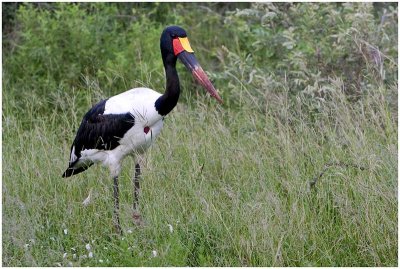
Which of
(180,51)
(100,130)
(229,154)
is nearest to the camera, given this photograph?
(180,51)

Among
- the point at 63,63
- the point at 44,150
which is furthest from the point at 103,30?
the point at 44,150

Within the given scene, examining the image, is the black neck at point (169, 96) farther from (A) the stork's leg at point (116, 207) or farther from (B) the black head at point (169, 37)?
(A) the stork's leg at point (116, 207)

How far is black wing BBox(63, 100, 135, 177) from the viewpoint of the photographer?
502 centimetres

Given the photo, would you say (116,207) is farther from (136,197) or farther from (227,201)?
(227,201)

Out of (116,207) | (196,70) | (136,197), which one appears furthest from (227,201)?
(196,70)

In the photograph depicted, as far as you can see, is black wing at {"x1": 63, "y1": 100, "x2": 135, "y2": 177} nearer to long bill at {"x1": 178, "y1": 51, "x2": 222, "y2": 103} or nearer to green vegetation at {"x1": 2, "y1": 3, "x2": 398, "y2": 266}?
green vegetation at {"x1": 2, "y1": 3, "x2": 398, "y2": 266}

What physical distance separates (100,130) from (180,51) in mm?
630

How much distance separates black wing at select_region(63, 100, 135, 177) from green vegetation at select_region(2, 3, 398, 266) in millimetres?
210

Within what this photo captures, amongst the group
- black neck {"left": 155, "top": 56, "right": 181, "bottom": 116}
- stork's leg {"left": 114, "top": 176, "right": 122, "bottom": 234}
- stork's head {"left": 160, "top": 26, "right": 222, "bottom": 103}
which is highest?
stork's head {"left": 160, "top": 26, "right": 222, "bottom": 103}

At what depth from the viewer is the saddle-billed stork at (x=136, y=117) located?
16.2 ft

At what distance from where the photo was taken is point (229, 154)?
5352mm

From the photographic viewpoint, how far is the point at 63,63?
712 centimetres

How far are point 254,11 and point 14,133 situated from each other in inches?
74.0

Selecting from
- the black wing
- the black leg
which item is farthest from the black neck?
the black leg
